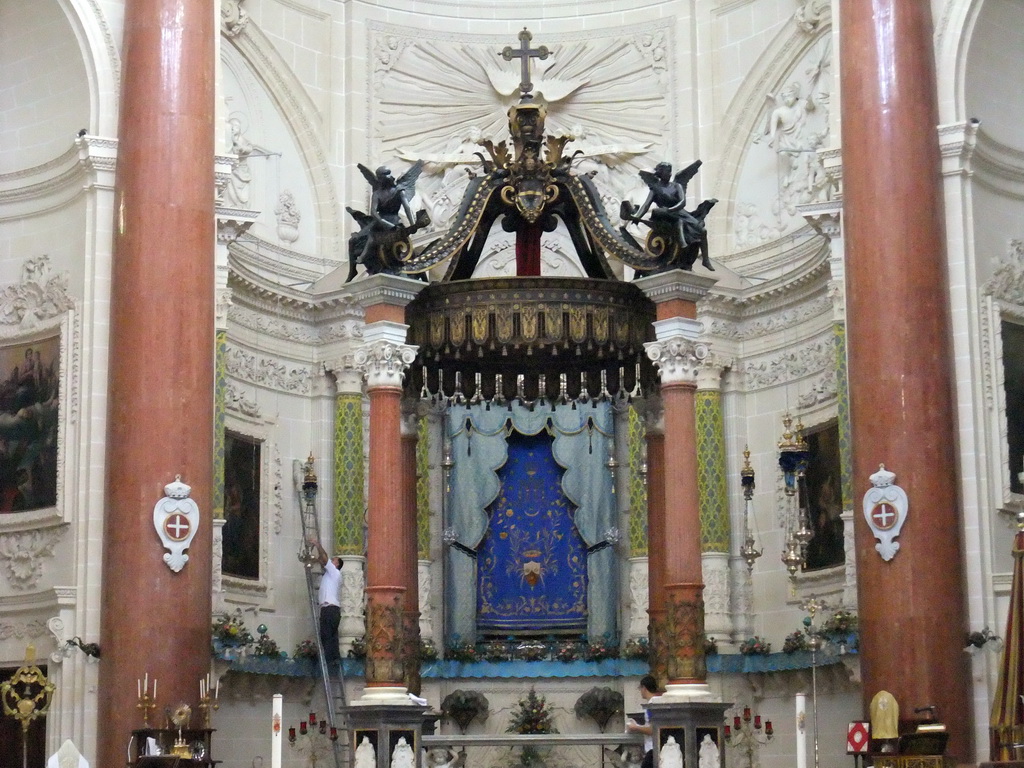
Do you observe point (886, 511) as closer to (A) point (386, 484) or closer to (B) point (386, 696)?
(A) point (386, 484)

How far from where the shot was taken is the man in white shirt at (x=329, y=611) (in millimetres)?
21672

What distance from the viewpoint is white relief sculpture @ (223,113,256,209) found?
2261cm

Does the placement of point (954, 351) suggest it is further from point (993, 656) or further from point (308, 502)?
point (308, 502)

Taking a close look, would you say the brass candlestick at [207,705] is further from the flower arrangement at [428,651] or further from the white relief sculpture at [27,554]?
the flower arrangement at [428,651]

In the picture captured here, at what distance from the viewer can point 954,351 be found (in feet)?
58.9

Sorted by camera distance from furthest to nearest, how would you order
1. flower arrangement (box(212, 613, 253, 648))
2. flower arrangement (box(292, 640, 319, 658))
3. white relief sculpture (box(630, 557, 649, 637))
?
white relief sculpture (box(630, 557, 649, 637)) → flower arrangement (box(292, 640, 319, 658)) → flower arrangement (box(212, 613, 253, 648))

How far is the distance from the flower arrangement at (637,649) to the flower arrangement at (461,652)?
2004 mm

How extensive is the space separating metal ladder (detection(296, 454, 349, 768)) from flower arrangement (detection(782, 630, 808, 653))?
18.1 feet

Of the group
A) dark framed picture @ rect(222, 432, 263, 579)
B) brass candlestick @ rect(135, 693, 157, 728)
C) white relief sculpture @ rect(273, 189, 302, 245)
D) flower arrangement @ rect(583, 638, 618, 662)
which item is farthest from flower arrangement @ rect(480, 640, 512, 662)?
brass candlestick @ rect(135, 693, 157, 728)

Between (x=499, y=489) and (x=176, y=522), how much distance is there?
23.9 ft

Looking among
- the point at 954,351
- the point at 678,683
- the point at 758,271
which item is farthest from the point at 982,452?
the point at 758,271

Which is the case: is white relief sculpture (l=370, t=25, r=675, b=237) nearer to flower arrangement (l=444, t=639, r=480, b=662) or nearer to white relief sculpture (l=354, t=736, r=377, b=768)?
flower arrangement (l=444, t=639, r=480, b=662)

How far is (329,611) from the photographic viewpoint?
21672 mm

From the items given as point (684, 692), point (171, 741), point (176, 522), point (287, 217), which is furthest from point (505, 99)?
point (171, 741)
